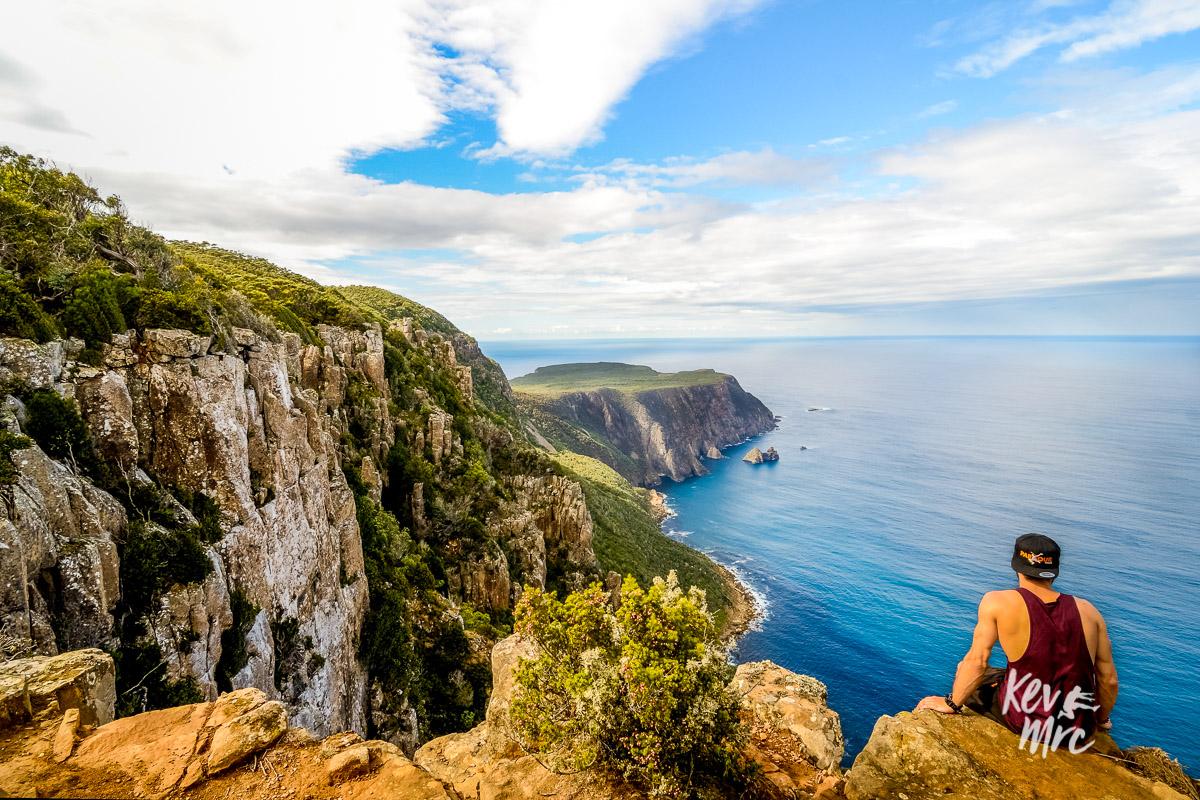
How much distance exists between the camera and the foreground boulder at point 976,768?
734 centimetres

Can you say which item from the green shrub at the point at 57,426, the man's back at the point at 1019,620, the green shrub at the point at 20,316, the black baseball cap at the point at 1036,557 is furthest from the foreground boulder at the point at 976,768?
the green shrub at the point at 20,316

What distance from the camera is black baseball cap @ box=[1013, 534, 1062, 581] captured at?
7324mm

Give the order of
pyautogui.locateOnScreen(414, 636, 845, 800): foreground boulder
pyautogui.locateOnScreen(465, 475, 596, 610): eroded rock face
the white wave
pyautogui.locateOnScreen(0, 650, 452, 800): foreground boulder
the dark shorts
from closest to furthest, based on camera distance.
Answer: the dark shorts
pyautogui.locateOnScreen(0, 650, 452, 800): foreground boulder
pyautogui.locateOnScreen(414, 636, 845, 800): foreground boulder
pyautogui.locateOnScreen(465, 475, 596, 610): eroded rock face
the white wave

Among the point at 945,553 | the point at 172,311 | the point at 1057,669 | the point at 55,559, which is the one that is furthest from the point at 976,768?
the point at 945,553

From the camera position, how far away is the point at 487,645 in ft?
122

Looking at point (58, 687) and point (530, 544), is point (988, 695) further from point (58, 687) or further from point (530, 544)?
point (530, 544)

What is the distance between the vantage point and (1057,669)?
24.2ft

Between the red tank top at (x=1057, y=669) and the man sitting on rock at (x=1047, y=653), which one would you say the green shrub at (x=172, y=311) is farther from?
the red tank top at (x=1057, y=669)

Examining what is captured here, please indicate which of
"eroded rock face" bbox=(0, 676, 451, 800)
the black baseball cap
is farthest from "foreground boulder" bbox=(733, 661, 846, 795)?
"eroded rock face" bbox=(0, 676, 451, 800)

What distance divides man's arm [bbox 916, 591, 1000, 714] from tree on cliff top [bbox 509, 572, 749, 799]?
3611mm

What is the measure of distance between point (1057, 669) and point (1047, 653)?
0.27m

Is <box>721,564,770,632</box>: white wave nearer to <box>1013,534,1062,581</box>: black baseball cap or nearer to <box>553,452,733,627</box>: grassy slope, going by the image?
<box>553,452,733,627</box>: grassy slope

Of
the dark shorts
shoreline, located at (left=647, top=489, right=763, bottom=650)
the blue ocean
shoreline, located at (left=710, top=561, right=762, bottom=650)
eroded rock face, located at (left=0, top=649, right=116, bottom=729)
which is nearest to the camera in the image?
the dark shorts

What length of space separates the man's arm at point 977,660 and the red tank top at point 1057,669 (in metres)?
0.39
